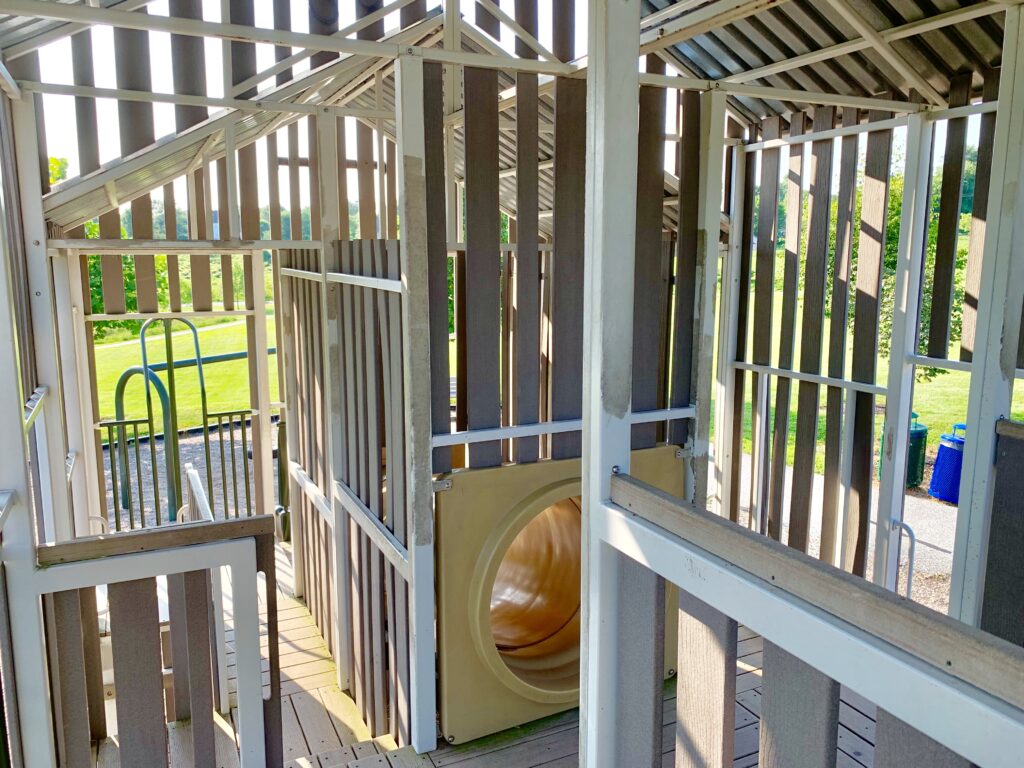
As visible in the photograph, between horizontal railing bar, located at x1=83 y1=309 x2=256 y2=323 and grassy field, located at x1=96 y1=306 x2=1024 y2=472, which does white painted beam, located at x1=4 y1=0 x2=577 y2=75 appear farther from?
grassy field, located at x1=96 y1=306 x2=1024 y2=472

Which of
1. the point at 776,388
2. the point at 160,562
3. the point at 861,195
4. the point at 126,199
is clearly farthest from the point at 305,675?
the point at 861,195

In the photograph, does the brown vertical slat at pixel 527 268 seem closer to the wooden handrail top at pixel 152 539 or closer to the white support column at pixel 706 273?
the white support column at pixel 706 273

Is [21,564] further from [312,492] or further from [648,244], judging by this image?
[312,492]

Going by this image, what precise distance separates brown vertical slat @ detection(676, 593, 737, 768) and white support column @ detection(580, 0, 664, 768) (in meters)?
0.10

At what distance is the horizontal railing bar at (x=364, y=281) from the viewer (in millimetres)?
3199

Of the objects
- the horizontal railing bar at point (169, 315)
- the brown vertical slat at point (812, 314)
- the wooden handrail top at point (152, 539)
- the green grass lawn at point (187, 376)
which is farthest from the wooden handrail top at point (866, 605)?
the green grass lawn at point (187, 376)

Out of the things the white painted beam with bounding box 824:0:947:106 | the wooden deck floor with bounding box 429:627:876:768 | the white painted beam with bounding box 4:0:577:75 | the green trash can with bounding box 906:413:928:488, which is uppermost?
the white painted beam with bounding box 824:0:947:106

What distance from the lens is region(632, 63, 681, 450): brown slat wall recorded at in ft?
10.9

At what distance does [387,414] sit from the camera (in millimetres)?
3555

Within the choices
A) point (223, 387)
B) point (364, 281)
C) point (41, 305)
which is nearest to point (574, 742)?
point (364, 281)

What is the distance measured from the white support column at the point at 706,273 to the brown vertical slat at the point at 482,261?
0.95 meters

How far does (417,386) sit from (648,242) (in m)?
1.19

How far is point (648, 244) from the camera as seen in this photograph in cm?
337

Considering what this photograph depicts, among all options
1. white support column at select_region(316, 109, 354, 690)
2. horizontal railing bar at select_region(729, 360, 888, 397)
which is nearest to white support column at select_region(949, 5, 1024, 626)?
horizontal railing bar at select_region(729, 360, 888, 397)
